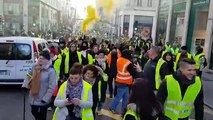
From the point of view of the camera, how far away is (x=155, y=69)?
6.78 metres

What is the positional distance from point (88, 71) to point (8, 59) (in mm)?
5835

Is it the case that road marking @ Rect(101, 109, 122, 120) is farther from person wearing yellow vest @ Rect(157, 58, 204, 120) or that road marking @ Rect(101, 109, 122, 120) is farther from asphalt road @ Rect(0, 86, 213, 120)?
person wearing yellow vest @ Rect(157, 58, 204, 120)

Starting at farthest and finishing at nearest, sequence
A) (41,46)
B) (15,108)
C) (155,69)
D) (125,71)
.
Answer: (41,46) < (15,108) < (125,71) < (155,69)

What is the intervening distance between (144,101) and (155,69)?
360 cm

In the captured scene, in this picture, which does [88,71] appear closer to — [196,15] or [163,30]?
[196,15]

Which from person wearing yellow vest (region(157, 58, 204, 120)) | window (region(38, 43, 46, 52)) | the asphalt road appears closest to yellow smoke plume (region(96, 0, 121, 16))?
window (region(38, 43, 46, 52))

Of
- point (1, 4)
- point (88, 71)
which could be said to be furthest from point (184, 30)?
Result: point (1, 4)

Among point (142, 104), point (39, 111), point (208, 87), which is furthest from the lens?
point (208, 87)

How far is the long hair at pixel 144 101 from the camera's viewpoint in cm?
322

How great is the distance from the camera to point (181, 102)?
3.91 meters

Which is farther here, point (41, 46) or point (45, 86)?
point (41, 46)

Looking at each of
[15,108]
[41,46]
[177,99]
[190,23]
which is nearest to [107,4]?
[190,23]

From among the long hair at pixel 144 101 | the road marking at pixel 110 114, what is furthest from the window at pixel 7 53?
the long hair at pixel 144 101

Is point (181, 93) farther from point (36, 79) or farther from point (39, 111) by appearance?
point (39, 111)
